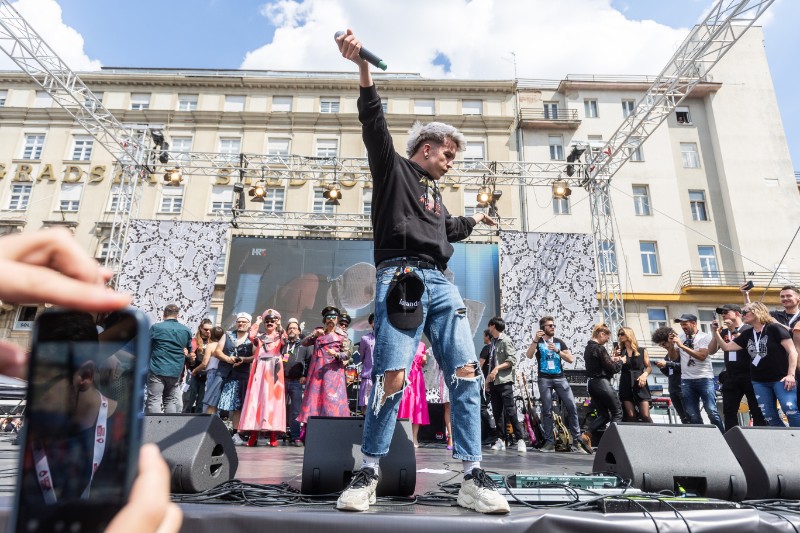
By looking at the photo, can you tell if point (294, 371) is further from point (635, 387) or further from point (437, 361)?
point (437, 361)

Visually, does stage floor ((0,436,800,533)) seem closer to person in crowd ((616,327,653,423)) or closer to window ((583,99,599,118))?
person in crowd ((616,327,653,423))

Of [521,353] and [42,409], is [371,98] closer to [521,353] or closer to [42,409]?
[42,409]

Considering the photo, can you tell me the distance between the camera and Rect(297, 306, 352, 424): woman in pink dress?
6.21m

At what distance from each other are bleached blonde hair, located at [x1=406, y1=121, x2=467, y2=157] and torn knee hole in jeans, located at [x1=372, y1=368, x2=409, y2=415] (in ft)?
3.96

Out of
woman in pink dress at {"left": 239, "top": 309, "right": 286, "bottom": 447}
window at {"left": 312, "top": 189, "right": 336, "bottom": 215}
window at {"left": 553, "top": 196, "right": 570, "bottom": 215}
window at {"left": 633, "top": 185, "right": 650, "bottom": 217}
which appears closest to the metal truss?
woman in pink dress at {"left": 239, "top": 309, "right": 286, "bottom": 447}

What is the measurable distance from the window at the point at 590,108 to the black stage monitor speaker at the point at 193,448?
25182 mm

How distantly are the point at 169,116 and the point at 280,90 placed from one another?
5.42m

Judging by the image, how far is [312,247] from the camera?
13773 mm

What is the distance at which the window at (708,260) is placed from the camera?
21.4 m

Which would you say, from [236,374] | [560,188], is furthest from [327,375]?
[560,188]

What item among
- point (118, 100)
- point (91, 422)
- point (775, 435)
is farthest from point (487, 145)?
point (91, 422)

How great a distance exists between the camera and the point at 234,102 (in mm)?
23922

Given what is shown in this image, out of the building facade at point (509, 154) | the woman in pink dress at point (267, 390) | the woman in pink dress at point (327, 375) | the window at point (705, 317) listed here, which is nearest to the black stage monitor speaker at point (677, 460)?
the woman in pink dress at point (327, 375)

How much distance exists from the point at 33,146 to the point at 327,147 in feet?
45.8
